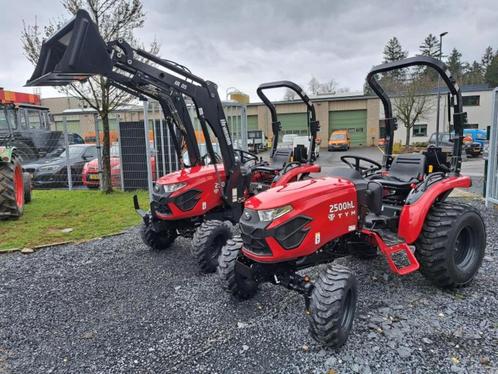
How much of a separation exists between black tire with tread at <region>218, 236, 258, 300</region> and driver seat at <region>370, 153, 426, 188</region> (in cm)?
183

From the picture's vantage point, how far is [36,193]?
10852 mm

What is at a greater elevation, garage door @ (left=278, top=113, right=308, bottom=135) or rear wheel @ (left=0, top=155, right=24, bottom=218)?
garage door @ (left=278, top=113, right=308, bottom=135)

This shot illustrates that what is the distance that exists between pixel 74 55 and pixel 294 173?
3.48 meters

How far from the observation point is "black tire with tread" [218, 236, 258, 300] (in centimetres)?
361

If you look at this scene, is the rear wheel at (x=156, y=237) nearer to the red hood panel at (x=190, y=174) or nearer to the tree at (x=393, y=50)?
the red hood panel at (x=190, y=174)

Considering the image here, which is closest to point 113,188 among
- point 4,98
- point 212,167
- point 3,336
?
point 4,98

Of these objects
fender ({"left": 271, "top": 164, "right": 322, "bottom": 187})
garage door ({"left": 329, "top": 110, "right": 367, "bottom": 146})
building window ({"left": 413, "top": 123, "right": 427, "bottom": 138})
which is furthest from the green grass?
building window ({"left": 413, "top": 123, "right": 427, "bottom": 138})

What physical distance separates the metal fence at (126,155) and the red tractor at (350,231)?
5840 millimetres

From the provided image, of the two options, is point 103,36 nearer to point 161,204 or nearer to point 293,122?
point 161,204

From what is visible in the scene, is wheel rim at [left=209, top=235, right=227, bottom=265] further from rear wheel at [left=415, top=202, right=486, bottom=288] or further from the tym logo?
rear wheel at [left=415, top=202, right=486, bottom=288]

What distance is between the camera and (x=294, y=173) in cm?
614

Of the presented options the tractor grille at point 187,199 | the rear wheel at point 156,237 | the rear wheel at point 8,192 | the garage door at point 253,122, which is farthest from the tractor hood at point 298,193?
the garage door at point 253,122

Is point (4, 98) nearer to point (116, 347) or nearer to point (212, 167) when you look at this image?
point (212, 167)

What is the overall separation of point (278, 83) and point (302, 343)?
4465mm
